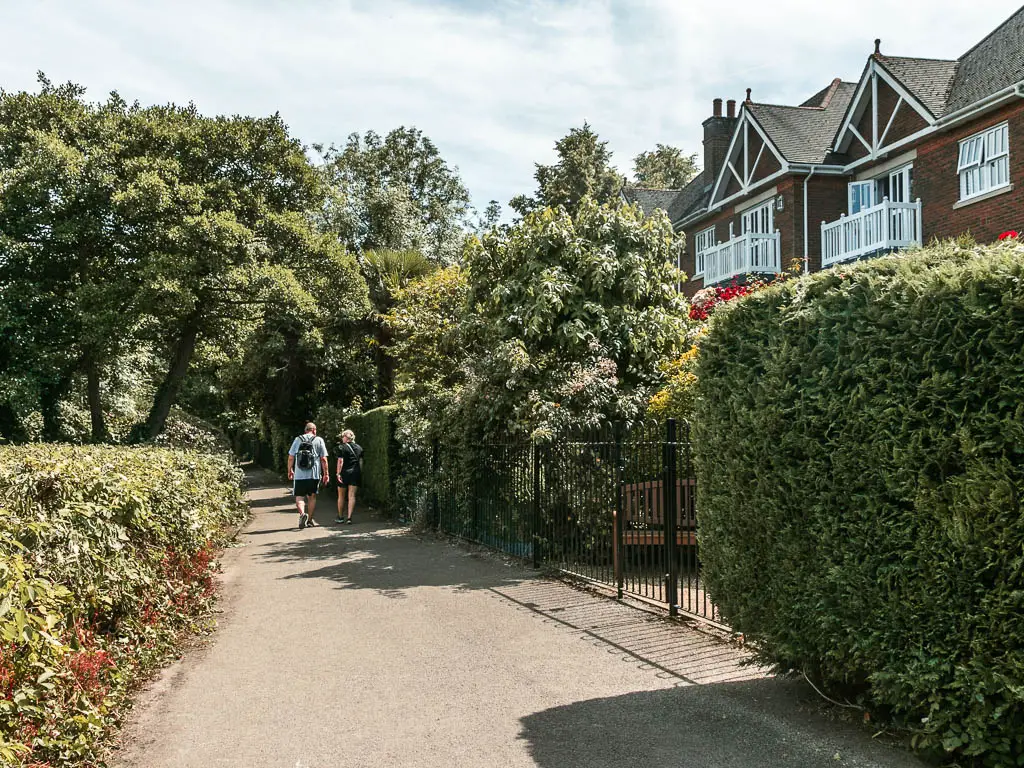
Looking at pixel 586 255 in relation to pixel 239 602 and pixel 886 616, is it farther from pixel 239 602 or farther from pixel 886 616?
pixel 886 616

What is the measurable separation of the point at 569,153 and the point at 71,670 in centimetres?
3408

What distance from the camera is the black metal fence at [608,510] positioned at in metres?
8.07

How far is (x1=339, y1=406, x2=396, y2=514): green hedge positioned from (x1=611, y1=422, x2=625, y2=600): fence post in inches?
Answer: 400

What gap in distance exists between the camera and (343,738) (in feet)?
16.3

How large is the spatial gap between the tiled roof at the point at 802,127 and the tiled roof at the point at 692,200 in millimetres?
4296

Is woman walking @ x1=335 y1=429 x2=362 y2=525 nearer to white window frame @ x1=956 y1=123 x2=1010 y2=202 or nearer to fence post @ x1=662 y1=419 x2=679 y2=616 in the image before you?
fence post @ x1=662 y1=419 x2=679 y2=616

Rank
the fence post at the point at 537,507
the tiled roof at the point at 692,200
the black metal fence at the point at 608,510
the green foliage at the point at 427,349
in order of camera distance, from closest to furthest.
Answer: the black metal fence at the point at 608,510, the fence post at the point at 537,507, the green foliage at the point at 427,349, the tiled roof at the point at 692,200

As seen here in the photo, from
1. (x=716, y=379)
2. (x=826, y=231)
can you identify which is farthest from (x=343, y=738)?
(x=826, y=231)

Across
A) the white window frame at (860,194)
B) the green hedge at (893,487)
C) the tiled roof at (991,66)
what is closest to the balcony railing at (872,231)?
the white window frame at (860,194)

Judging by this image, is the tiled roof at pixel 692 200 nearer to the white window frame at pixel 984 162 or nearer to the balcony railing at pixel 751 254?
the balcony railing at pixel 751 254

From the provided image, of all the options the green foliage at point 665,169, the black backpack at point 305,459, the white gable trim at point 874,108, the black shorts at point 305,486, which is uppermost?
the green foliage at point 665,169

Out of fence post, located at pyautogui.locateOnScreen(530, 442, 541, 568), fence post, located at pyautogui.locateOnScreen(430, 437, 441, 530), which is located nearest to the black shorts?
fence post, located at pyautogui.locateOnScreen(430, 437, 441, 530)

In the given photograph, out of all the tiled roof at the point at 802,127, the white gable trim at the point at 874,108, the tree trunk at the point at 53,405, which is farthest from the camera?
the tiled roof at the point at 802,127

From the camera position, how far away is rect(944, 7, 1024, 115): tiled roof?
60.8 feet
